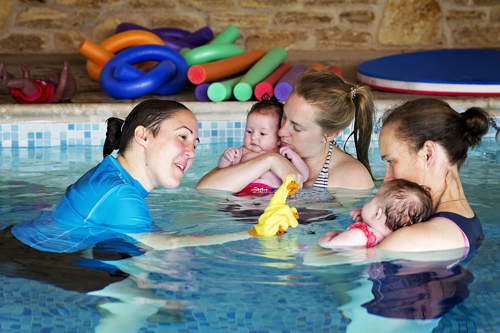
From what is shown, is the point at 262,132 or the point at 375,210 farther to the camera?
the point at 262,132

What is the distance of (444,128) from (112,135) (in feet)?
5.00

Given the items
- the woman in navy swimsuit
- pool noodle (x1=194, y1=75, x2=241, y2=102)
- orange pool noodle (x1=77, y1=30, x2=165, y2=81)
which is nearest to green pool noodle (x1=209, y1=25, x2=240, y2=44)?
orange pool noodle (x1=77, y1=30, x2=165, y2=81)

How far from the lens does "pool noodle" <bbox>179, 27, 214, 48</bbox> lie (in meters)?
6.64

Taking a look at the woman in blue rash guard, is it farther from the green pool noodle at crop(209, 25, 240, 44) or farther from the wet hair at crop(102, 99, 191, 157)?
the green pool noodle at crop(209, 25, 240, 44)

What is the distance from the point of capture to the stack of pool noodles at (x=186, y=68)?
5.46 meters

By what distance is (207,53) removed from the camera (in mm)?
6109

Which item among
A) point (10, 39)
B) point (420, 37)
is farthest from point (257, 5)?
point (10, 39)

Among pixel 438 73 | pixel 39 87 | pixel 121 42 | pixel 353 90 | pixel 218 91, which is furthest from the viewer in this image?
pixel 121 42

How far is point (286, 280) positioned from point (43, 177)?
8.49 ft

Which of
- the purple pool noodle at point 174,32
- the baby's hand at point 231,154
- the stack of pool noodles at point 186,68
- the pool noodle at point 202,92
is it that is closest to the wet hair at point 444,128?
the baby's hand at point 231,154

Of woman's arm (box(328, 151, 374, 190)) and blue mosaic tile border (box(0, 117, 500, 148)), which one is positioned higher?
woman's arm (box(328, 151, 374, 190))

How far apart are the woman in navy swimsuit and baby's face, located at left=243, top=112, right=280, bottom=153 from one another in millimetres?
1190

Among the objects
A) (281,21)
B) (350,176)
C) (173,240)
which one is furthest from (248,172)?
(281,21)

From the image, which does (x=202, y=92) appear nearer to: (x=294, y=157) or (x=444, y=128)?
(x=294, y=157)
